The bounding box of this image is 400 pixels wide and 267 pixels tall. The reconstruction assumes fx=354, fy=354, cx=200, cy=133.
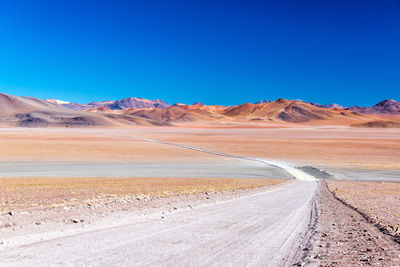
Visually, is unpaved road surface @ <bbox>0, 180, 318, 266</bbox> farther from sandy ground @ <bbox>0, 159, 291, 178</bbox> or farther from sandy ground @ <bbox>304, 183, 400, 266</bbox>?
sandy ground @ <bbox>0, 159, 291, 178</bbox>

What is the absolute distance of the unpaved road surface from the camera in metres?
6.34

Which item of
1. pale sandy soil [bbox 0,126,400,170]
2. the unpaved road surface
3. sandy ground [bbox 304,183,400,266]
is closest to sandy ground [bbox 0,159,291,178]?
pale sandy soil [bbox 0,126,400,170]

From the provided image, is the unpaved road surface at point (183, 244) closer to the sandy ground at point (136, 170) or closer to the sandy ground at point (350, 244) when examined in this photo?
the sandy ground at point (350, 244)

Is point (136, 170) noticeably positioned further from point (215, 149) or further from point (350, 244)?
point (215, 149)

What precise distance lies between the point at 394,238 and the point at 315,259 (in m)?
2.79

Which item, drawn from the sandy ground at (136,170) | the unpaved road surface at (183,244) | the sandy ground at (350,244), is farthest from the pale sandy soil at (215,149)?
the unpaved road surface at (183,244)

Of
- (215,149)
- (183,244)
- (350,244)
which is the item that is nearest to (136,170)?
(183,244)

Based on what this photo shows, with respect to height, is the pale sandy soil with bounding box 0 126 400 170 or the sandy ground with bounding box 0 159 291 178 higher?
the pale sandy soil with bounding box 0 126 400 170

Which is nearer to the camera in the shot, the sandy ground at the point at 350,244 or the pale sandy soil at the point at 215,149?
the sandy ground at the point at 350,244

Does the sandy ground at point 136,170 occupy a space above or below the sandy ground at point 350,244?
below

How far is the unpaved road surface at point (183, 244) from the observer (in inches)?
250

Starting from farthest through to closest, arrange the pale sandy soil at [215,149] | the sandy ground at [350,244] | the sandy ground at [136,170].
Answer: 1. the pale sandy soil at [215,149]
2. the sandy ground at [136,170]
3. the sandy ground at [350,244]

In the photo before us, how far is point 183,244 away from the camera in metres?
7.45

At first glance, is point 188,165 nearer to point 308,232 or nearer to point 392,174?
point 392,174
